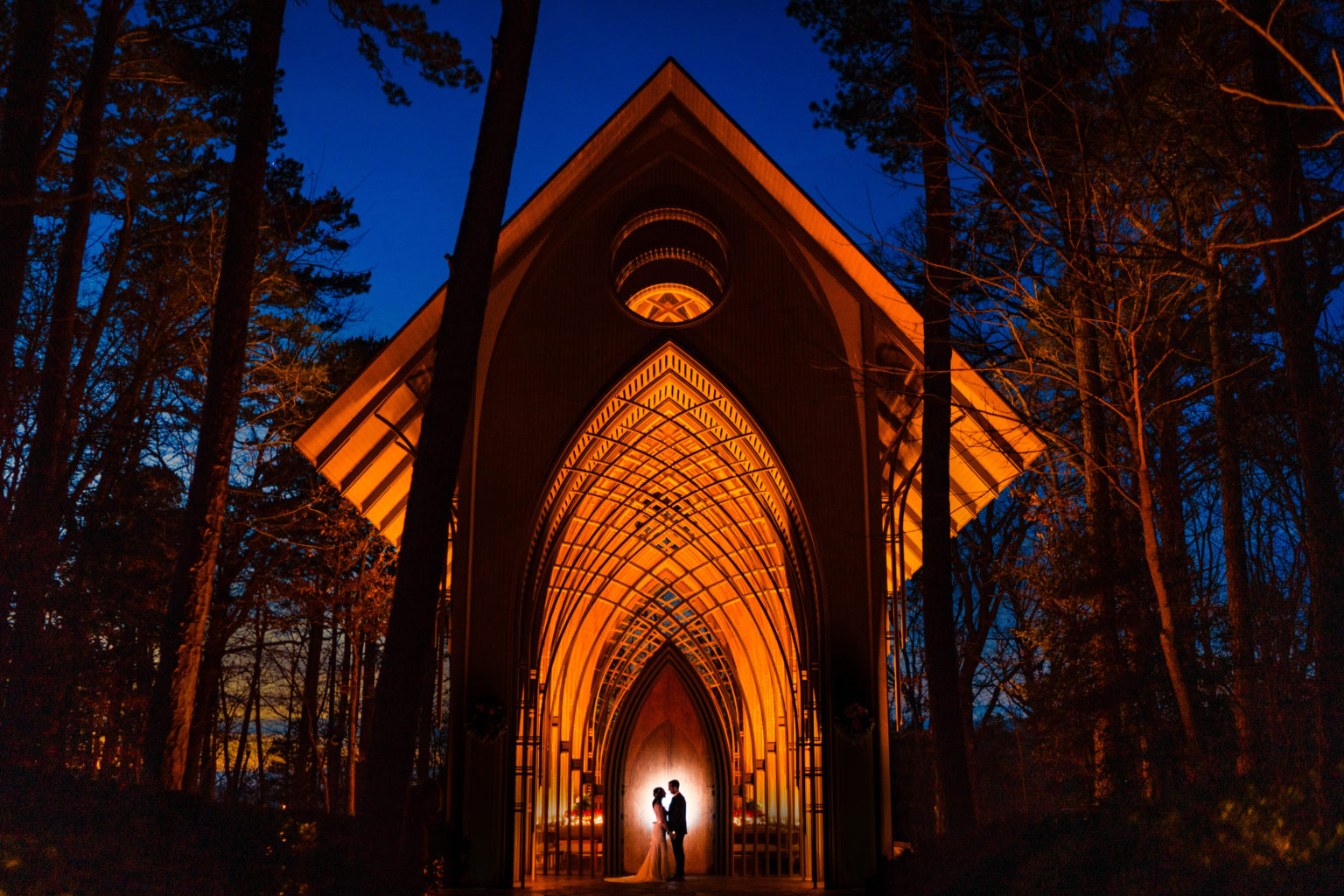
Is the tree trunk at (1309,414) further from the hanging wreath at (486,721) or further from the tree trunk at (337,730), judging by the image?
the tree trunk at (337,730)

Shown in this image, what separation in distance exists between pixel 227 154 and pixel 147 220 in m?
7.80

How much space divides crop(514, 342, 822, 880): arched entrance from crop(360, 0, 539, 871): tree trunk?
205 inches

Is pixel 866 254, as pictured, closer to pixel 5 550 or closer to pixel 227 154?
pixel 5 550

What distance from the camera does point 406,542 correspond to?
7867 mm

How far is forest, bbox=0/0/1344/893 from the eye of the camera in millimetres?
6918

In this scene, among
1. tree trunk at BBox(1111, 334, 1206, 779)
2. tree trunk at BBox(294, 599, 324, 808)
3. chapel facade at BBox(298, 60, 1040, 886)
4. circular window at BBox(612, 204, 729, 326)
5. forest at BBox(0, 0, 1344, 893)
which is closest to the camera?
forest at BBox(0, 0, 1344, 893)

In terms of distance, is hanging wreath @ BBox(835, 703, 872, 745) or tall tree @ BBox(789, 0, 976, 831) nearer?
tall tree @ BBox(789, 0, 976, 831)

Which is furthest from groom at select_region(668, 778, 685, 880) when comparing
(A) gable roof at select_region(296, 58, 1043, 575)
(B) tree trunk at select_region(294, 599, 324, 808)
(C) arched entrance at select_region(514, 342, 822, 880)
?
(B) tree trunk at select_region(294, 599, 324, 808)

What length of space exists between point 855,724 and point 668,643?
665 centimetres

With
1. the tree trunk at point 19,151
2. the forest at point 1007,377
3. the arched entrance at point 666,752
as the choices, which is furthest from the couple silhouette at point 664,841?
the tree trunk at point 19,151

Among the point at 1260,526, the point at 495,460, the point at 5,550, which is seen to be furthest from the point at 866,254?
the point at 5,550

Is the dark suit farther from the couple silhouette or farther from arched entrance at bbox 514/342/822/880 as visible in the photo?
arched entrance at bbox 514/342/822/880

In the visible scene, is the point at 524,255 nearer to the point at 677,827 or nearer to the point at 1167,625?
the point at 677,827

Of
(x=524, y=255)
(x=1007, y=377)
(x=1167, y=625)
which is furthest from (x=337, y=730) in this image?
(x=1167, y=625)
